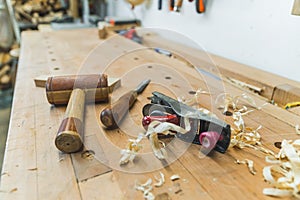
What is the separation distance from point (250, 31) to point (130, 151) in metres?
0.76

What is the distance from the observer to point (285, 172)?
1.29ft

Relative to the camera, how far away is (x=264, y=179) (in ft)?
1.27

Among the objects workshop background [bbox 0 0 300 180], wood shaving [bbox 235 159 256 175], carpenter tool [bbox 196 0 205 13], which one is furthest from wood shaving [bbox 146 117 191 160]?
carpenter tool [bbox 196 0 205 13]

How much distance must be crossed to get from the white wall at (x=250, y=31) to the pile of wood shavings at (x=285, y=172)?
47 centimetres

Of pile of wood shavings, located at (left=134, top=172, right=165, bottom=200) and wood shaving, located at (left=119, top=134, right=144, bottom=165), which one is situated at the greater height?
wood shaving, located at (left=119, top=134, right=144, bottom=165)

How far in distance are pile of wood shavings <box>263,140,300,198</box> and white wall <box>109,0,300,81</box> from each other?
0.47 meters

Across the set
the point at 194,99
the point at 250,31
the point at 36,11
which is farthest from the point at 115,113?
the point at 36,11

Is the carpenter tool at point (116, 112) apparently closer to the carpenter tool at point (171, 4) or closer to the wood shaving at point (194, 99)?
the wood shaving at point (194, 99)

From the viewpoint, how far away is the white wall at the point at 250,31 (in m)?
0.82

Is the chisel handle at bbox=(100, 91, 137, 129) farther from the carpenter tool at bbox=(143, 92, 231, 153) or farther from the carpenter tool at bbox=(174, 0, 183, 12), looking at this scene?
the carpenter tool at bbox=(174, 0, 183, 12)

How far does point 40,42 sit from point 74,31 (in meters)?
0.32

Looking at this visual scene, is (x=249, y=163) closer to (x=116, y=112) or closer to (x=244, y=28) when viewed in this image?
(x=116, y=112)

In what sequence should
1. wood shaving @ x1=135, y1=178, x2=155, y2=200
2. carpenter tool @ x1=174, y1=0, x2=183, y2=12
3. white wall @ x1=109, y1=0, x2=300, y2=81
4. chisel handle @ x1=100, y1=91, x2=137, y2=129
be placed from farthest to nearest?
carpenter tool @ x1=174, y1=0, x2=183, y2=12 → white wall @ x1=109, y1=0, x2=300, y2=81 → chisel handle @ x1=100, y1=91, x2=137, y2=129 → wood shaving @ x1=135, y1=178, x2=155, y2=200

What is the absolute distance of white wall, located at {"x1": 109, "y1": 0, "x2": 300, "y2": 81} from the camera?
82 cm
